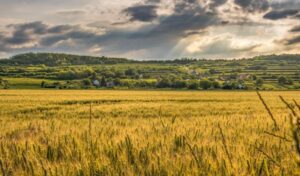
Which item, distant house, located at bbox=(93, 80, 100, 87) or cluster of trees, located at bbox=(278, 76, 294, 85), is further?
distant house, located at bbox=(93, 80, 100, 87)

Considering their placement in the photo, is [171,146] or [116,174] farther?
[171,146]

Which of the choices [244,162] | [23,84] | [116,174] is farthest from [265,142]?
[23,84]

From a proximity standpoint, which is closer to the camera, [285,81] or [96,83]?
[285,81]

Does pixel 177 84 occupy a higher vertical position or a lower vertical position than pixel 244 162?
lower

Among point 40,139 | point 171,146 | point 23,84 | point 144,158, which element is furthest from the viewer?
point 23,84

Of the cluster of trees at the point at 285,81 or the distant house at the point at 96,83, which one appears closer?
the cluster of trees at the point at 285,81

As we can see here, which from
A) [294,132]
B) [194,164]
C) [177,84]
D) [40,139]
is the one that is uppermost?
[294,132]

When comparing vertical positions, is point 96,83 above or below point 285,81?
below

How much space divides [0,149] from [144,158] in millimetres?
1854

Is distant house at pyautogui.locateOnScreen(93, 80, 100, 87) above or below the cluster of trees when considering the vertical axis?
below

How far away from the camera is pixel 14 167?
3.70 meters

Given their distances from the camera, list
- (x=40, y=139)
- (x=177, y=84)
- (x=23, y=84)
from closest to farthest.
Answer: (x=40, y=139), (x=23, y=84), (x=177, y=84)

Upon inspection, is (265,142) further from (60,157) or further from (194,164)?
(60,157)

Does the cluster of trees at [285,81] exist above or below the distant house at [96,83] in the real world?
above
